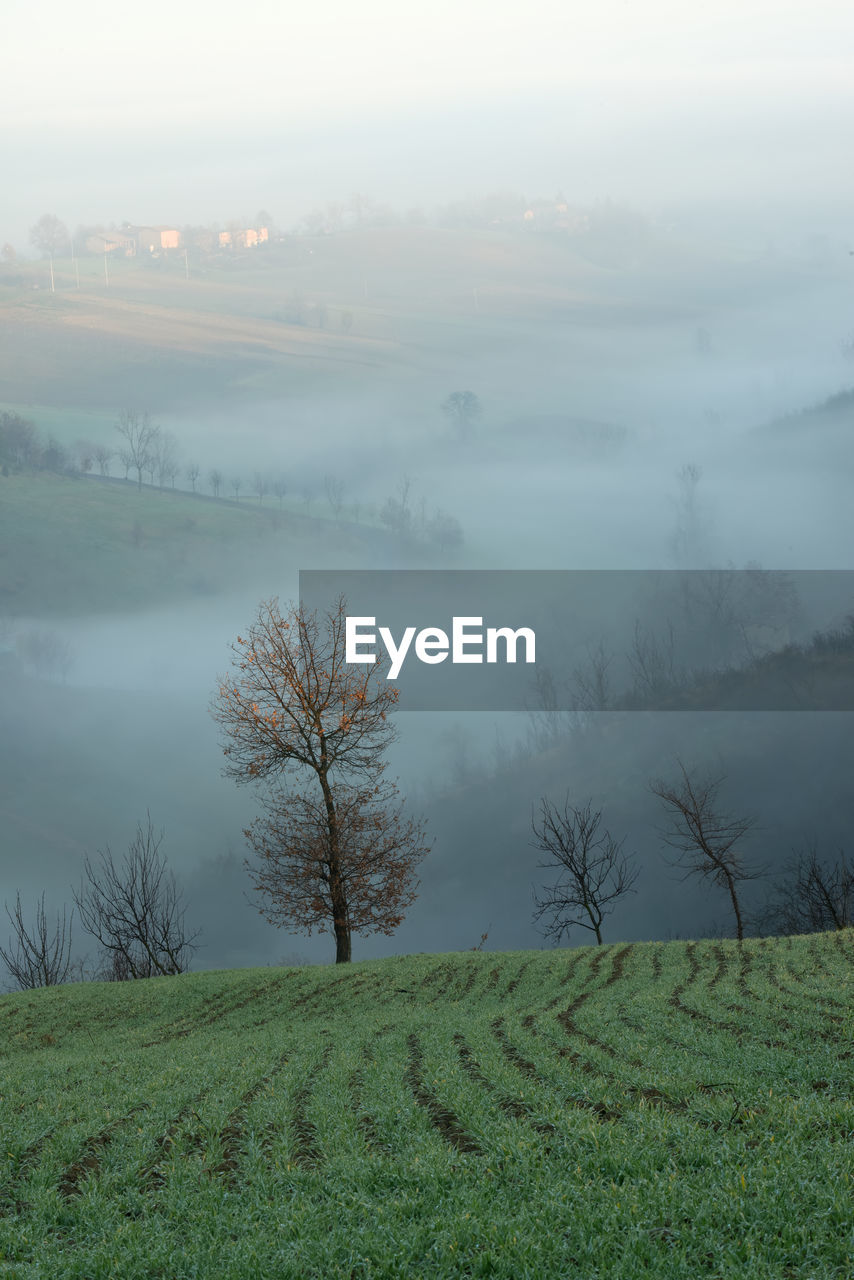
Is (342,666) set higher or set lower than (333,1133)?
higher

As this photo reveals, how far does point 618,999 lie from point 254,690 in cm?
1913

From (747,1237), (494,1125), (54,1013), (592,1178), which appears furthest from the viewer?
(54,1013)

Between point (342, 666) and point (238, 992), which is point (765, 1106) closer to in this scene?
point (238, 992)

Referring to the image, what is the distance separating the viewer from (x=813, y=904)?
2158 inches

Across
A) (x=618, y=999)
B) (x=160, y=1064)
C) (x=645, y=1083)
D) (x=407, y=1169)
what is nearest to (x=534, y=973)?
(x=618, y=999)

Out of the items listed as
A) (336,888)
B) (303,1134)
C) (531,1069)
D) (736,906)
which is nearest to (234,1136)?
(303,1134)

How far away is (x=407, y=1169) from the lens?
7125mm

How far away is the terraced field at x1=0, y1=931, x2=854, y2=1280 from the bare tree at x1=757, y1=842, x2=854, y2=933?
41.6m

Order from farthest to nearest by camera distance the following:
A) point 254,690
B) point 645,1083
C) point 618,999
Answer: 1. point 254,690
2. point 618,999
3. point 645,1083

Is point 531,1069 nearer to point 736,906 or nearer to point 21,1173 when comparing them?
point 21,1173

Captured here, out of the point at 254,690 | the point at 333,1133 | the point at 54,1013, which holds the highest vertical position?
the point at 254,690

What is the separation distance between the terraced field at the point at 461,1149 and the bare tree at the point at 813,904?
4158 centimetres

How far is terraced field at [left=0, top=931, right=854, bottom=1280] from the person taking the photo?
5930mm

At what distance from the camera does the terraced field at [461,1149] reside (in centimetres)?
593
